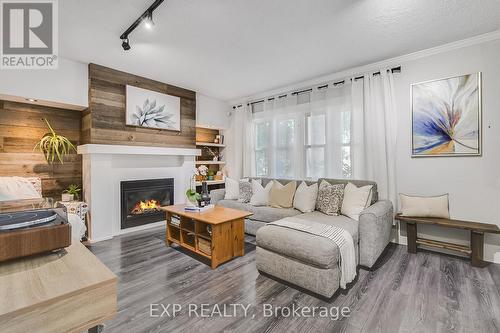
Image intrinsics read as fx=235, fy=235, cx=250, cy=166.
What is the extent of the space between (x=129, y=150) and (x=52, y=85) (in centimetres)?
125

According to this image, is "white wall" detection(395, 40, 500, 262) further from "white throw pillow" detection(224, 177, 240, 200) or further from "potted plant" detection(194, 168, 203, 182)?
"potted plant" detection(194, 168, 203, 182)

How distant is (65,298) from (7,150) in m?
3.81

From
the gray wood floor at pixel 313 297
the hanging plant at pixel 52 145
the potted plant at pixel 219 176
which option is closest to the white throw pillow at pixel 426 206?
the gray wood floor at pixel 313 297

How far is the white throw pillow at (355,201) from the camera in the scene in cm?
284

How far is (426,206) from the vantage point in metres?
2.88

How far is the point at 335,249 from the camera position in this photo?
201 cm

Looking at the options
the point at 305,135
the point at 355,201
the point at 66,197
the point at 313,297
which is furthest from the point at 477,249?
the point at 66,197

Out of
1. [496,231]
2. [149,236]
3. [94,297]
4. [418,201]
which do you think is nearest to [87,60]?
[149,236]

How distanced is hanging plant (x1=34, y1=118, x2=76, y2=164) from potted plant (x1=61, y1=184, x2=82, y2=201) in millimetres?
420

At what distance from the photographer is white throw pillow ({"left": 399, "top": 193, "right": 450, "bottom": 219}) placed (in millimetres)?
2828

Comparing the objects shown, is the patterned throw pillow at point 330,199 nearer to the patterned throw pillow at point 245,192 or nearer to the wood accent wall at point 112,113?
the patterned throw pillow at point 245,192

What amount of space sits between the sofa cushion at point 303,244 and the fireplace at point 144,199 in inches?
98.1

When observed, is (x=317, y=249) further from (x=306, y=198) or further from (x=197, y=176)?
(x=197, y=176)

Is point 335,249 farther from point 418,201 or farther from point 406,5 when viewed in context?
point 406,5
